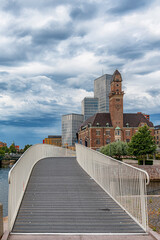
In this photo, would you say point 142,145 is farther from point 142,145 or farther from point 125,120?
point 125,120

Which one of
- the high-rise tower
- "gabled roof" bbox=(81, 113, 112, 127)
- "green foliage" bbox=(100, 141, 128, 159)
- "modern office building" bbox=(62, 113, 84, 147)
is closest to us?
"green foliage" bbox=(100, 141, 128, 159)

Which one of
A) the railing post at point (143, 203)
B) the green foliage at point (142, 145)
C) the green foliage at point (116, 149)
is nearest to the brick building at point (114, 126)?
the green foliage at point (116, 149)

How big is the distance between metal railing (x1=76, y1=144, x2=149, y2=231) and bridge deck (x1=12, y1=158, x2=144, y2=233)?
0.23m

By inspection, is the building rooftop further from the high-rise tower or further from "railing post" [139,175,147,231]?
"railing post" [139,175,147,231]

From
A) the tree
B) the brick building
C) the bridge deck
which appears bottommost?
the bridge deck

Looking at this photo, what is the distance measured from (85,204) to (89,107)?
179324 mm

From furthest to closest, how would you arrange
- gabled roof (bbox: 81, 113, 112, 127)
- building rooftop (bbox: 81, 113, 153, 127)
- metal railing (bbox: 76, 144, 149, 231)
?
building rooftop (bbox: 81, 113, 153, 127) → gabled roof (bbox: 81, 113, 112, 127) → metal railing (bbox: 76, 144, 149, 231)

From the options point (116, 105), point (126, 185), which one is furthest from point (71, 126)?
point (126, 185)

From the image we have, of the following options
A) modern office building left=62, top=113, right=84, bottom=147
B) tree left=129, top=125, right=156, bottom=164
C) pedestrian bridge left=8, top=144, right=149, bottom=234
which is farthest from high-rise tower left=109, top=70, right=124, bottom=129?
pedestrian bridge left=8, top=144, right=149, bottom=234

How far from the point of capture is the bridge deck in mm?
6918

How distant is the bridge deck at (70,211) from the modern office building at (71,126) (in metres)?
168

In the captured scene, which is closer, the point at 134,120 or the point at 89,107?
the point at 134,120

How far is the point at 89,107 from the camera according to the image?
617 feet

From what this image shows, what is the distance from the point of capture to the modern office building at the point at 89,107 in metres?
185
